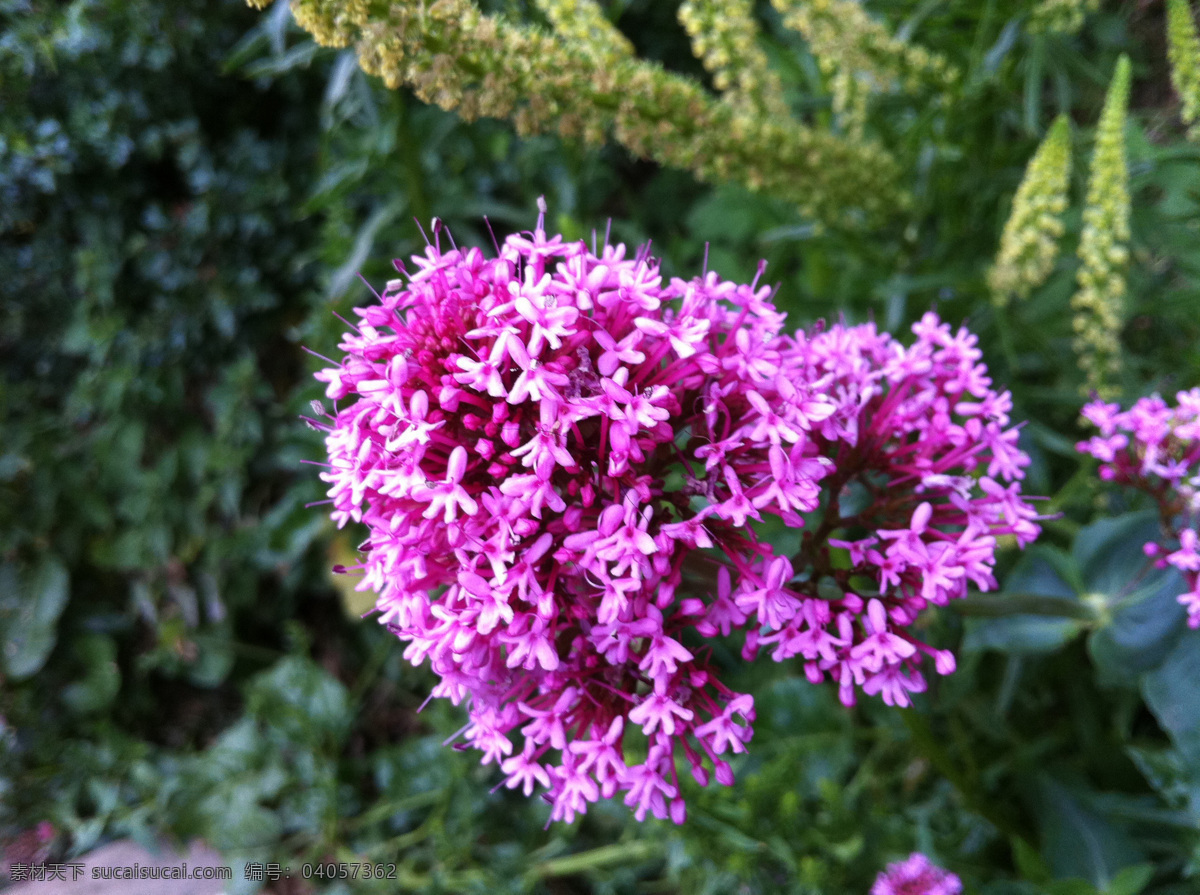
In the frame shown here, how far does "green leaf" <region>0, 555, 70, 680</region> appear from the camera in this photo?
2275 mm

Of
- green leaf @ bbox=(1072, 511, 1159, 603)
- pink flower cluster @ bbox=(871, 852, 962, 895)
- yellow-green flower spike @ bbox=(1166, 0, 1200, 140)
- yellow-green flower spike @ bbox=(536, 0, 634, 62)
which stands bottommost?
pink flower cluster @ bbox=(871, 852, 962, 895)

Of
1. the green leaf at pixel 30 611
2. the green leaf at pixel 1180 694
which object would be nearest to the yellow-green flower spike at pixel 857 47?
the green leaf at pixel 1180 694

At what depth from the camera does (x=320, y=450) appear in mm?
2035

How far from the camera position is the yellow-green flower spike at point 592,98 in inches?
38.8

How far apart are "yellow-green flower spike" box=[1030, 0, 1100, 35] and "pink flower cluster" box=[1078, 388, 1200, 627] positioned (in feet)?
2.15

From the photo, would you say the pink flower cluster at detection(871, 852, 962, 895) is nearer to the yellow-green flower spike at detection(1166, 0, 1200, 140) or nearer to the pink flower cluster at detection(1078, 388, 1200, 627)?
the pink flower cluster at detection(1078, 388, 1200, 627)

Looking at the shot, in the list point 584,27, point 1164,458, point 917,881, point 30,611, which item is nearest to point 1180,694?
point 1164,458

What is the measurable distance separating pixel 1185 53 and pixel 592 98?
769mm

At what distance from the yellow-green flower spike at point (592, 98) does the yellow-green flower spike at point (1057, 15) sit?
306 mm

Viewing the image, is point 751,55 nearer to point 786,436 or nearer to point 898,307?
point 898,307

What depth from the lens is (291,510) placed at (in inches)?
87.7

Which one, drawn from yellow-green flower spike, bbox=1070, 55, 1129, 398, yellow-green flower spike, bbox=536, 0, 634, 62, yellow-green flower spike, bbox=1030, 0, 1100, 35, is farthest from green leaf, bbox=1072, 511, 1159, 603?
yellow-green flower spike, bbox=536, 0, 634, 62

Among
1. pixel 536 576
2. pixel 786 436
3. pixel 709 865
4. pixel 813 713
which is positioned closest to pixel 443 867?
pixel 709 865

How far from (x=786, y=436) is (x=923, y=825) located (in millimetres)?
951
